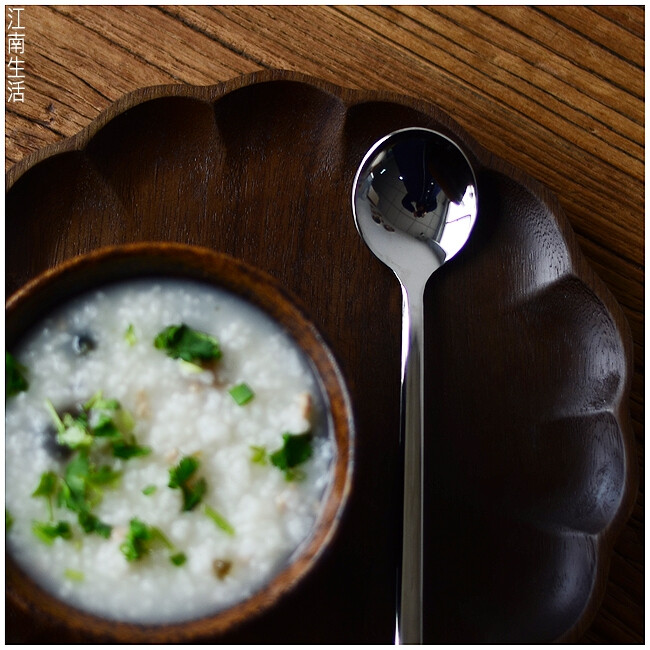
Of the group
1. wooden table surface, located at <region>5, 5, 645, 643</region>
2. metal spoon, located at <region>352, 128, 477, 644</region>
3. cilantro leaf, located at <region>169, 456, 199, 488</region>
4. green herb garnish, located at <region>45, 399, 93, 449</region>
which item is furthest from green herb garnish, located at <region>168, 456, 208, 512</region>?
wooden table surface, located at <region>5, 5, 645, 643</region>

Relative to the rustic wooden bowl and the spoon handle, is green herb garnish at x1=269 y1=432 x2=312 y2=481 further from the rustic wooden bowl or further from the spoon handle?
the spoon handle

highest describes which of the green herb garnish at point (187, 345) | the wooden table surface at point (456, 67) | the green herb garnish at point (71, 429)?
the wooden table surface at point (456, 67)

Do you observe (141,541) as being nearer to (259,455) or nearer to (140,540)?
(140,540)

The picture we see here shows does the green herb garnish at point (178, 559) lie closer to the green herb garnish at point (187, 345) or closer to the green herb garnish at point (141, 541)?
the green herb garnish at point (141, 541)

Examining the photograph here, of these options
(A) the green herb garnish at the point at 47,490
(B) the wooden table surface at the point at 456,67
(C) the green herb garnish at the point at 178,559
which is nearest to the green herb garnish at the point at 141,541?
(C) the green herb garnish at the point at 178,559

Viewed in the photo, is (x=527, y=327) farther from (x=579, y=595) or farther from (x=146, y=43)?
(x=146, y=43)

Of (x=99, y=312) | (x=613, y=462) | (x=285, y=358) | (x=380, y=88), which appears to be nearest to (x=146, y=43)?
(x=380, y=88)
